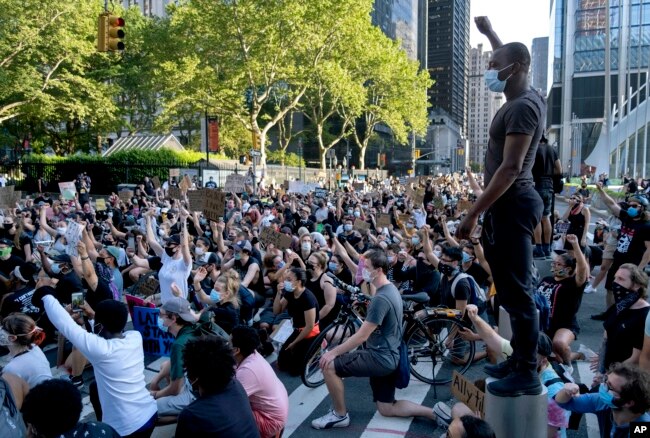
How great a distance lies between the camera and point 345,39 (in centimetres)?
3722

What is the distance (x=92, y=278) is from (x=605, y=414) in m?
5.79

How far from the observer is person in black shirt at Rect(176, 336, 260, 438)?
3.23 m

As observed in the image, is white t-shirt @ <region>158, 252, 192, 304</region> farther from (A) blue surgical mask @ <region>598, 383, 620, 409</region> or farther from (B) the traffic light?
(B) the traffic light

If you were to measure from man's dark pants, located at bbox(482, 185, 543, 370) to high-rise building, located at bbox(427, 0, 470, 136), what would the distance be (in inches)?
5935

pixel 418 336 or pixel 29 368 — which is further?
pixel 418 336

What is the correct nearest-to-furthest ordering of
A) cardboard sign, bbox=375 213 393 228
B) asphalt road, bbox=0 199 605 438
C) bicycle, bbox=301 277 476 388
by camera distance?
1. asphalt road, bbox=0 199 605 438
2. bicycle, bbox=301 277 476 388
3. cardboard sign, bbox=375 213 393 228

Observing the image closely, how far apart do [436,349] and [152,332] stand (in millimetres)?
3136

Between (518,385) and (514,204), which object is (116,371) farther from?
(514,204)

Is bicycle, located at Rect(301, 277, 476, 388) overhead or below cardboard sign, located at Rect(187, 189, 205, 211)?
below

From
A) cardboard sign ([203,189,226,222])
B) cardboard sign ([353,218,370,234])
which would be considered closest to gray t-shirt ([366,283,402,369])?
cardboard sign ([203,189,226,222])

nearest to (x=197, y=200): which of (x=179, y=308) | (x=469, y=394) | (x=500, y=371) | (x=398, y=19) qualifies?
(x=179, y=308)

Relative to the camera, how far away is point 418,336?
6.72m

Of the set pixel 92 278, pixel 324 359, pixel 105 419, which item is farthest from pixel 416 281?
pixel 105 419

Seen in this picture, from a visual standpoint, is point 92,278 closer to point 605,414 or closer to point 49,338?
point 49,338
